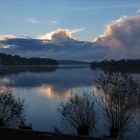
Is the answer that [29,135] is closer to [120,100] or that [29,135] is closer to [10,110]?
[120,100]

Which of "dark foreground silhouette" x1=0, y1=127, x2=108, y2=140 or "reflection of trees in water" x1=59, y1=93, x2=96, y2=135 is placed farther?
"reflection of trees in water" x1=59, y1=93, x2=96, y2=135

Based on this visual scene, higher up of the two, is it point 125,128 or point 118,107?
point 118,107

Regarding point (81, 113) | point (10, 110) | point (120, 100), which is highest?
point (120, 100)

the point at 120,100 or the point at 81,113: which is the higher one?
the point at 120,100

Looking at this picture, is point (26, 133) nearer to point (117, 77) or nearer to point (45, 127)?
point (117, 77)

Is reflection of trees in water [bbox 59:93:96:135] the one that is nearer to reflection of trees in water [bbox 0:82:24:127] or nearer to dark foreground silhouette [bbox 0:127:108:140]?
reflection of trees in water [bbox 0:82:24:127]

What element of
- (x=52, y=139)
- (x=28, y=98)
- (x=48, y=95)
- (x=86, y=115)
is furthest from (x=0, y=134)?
(x=48, y=95)

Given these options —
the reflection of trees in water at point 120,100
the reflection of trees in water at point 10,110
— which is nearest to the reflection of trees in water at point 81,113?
the reflection of trees in water at point 120,100

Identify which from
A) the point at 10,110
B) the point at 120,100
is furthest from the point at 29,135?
the point at 10,110

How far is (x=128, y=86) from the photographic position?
864 inches

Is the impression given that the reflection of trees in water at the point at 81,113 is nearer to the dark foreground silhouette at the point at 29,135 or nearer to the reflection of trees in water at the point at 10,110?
the reflection of trees in water at the point at 10,110

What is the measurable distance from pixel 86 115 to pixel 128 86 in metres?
3.27

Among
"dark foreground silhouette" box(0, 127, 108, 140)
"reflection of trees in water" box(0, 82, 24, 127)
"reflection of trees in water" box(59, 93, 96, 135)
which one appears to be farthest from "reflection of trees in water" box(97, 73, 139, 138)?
"dark foreground silhouette" box(0, 127, 108, 140)

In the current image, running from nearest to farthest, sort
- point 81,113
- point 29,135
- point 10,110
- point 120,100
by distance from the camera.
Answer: point 29,135
point 81,113
point 120,100
point 10,110
